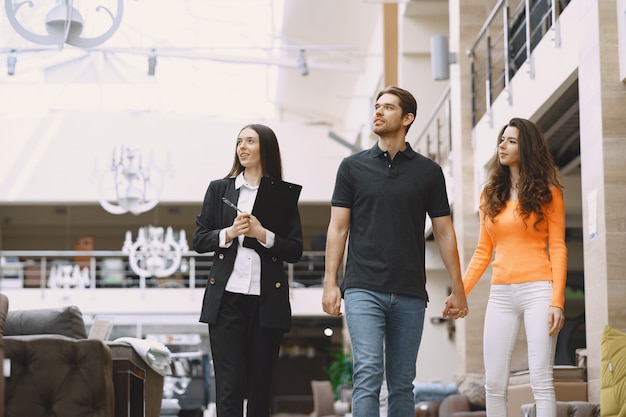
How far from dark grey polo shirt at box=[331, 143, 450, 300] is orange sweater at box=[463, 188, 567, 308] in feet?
1.71

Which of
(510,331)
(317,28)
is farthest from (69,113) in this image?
(510,331)

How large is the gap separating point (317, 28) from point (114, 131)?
5.73 metres

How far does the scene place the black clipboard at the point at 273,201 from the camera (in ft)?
13.6

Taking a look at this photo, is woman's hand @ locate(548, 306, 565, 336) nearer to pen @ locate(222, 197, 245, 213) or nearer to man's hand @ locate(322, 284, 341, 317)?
man's hand @ locate(322, 284, 341, 317)

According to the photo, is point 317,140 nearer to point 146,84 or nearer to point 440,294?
point 146,84

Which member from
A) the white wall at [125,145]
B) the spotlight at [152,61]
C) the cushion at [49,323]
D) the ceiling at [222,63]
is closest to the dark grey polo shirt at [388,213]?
Answer: the cushion at [49,323]

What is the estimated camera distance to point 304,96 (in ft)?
74.0

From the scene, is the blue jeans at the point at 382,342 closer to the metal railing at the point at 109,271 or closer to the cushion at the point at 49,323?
the cushion at the point at 49,323

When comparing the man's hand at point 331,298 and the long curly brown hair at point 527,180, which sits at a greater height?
the long curly brown hair at point 527,180

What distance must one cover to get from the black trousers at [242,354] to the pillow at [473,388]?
5780 millimetres

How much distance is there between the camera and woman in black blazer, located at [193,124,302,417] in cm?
398

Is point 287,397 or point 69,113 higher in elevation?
point 69,113

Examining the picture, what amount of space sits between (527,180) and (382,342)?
45.5 inches

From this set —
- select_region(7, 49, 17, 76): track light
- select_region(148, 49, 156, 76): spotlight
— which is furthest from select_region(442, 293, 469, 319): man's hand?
select_region(148, 49, 156, 76): spotlight
